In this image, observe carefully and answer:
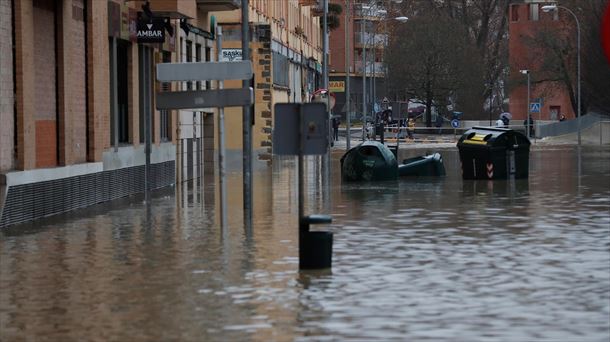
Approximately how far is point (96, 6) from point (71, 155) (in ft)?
11.7

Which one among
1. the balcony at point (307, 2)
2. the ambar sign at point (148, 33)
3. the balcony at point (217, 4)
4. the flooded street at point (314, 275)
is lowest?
the flooded street at point (314, 275)

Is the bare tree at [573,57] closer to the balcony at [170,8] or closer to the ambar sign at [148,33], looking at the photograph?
the balcony at [170,8]

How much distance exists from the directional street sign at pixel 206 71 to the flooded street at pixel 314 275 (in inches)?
88.0

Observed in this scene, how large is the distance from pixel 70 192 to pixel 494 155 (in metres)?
15.0

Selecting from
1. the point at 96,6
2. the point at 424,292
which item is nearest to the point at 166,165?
the point at 96,6

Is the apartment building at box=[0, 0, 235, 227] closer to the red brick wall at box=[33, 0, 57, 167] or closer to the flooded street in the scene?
the red brick wall at box=[33, 0, 57, 167]

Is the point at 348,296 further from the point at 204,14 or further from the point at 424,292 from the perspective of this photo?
the point at 204,14

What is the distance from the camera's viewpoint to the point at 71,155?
2756 centimetres

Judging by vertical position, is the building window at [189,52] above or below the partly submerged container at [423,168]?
above

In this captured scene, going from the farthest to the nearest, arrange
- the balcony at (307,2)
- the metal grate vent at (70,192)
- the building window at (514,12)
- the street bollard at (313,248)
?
the building window at (514,12) → the balcony at (307,2) → the metal grate vent at (70,192) → the street bollard at (313,248)

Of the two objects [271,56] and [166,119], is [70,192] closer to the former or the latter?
[166,119]

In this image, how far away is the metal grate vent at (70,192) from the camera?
23328 mm

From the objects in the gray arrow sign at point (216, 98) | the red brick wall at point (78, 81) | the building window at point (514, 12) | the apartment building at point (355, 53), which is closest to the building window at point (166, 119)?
the red brick wall at point (78, 81)

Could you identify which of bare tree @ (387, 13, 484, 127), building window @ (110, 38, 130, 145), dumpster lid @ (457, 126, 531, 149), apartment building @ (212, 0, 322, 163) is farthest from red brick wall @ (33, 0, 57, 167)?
bare tree @ (387, 13, 484, 127)
